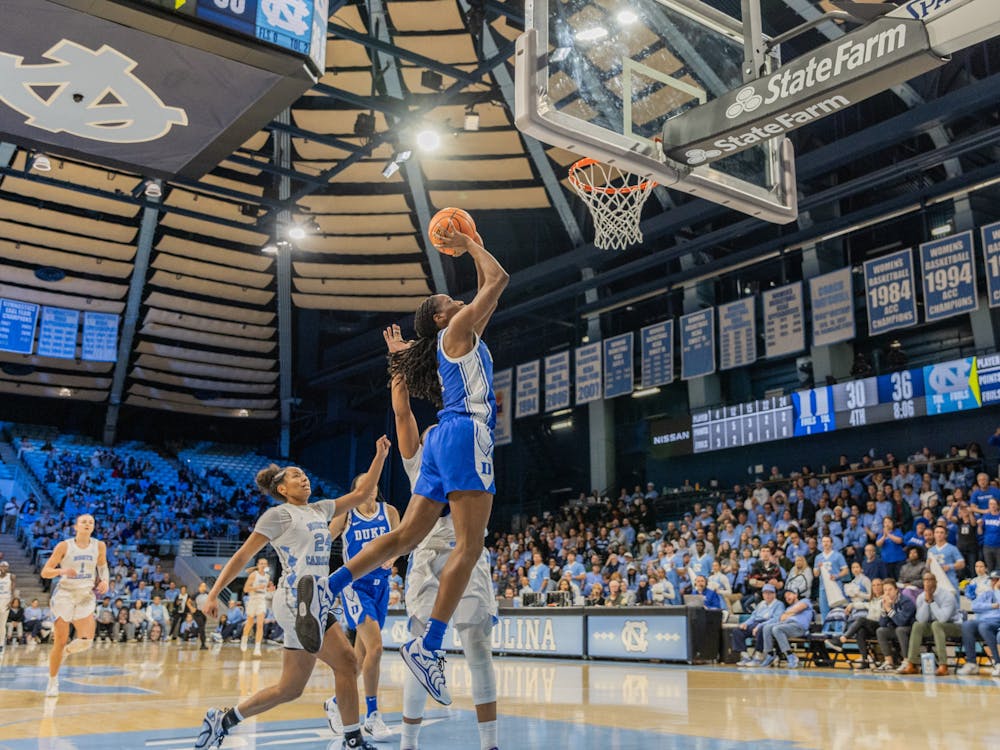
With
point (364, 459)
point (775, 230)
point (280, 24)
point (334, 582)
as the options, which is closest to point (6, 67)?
point (280, 24)

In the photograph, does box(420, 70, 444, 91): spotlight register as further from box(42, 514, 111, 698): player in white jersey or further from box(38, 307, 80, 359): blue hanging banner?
box(38, 307, 80, 359): blue hanging banner

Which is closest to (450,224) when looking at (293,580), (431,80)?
(293,580)

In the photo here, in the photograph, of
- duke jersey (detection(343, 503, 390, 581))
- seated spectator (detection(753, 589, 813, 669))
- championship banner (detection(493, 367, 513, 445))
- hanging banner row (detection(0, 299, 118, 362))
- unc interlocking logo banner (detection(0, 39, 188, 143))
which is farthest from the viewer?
hanging banner row (detection(0, 299, 118, 362))

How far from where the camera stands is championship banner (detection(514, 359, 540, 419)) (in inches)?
920

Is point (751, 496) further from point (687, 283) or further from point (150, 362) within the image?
point (150, 362)

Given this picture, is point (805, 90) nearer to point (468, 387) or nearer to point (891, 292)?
point (468, 387)

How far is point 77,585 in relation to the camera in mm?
8500

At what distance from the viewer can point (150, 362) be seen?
3064cm

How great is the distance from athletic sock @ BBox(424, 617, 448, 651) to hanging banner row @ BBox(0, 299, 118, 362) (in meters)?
26.9

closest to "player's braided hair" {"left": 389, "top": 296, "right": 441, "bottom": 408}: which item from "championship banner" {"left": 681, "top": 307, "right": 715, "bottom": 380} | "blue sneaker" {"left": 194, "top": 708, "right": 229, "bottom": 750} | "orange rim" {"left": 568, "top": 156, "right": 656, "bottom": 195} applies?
"blue sneaker" {"left": 194, "top": 708, "right": 229, "bottom": 750}

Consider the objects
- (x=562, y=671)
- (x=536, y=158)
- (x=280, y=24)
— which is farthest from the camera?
(x=536, y=158)

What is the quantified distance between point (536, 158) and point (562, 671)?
12.6m

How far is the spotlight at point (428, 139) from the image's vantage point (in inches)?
682

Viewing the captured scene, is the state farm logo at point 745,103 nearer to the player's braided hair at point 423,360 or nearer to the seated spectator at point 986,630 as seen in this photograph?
the player's braided hair at point 423,360
